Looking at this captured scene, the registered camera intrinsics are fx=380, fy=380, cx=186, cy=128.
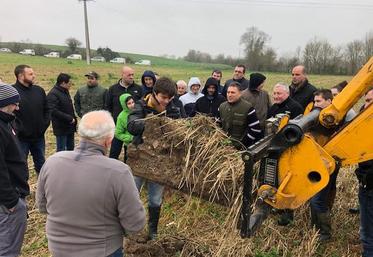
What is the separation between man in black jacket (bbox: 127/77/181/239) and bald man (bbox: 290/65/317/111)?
281cm

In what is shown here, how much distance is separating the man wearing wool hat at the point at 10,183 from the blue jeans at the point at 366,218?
3.50 meters

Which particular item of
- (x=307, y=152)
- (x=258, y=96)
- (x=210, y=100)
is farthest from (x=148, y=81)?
(x=307, y=152)

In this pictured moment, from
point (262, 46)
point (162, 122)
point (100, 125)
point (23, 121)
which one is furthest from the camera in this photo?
point (262, 46)

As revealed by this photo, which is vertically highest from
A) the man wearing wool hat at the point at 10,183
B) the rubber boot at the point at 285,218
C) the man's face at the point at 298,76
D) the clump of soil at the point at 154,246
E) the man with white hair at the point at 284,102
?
the man's face at the point at 298,76

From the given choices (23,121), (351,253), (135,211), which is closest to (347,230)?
(351,253)

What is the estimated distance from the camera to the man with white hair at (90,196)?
2.78 m

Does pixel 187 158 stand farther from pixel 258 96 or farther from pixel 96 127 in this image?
pixel 258 96

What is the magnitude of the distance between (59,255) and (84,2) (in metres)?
51.1

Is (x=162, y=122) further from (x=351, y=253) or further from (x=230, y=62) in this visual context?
(x=230, y=62)

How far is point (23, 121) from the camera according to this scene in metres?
6.55

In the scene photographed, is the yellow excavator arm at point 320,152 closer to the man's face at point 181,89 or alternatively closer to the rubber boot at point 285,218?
the rubber boot at point 285,218

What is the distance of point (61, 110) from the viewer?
7.52 m

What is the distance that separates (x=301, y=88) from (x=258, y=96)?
2.56 ft

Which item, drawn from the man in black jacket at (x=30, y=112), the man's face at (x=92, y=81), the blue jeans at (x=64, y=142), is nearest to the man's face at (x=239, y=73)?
the man's face at (x=92, y=81)
